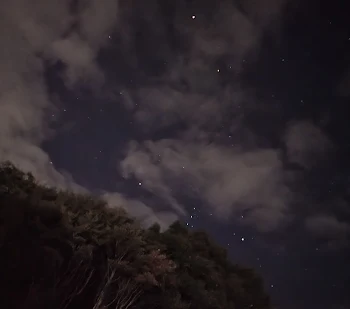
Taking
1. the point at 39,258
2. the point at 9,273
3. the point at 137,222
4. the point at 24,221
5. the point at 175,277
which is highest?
the point at 137,222

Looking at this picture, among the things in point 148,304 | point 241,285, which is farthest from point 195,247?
point 148,304

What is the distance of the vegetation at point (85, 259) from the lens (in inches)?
542

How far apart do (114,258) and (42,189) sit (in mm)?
4811

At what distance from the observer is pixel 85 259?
14.9 metres

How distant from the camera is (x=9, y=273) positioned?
13.6 metres

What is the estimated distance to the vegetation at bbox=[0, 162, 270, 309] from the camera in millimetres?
13773

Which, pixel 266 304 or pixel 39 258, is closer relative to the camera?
pixel 39 258

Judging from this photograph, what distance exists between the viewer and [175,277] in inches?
639

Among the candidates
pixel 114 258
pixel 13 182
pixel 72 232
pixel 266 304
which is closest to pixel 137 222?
pixel 114 258

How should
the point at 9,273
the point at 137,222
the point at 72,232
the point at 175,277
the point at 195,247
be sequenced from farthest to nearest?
the point at 195,247
the point at 137,222
the point at 175,277
the point at 72,232
the point at 9,273

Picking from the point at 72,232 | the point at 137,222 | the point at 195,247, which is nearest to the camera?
the point at 72,232

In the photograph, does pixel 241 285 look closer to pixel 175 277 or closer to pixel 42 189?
pixel 175 277

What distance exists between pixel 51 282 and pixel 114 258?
2.85 m

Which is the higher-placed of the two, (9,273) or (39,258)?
(39,258)
